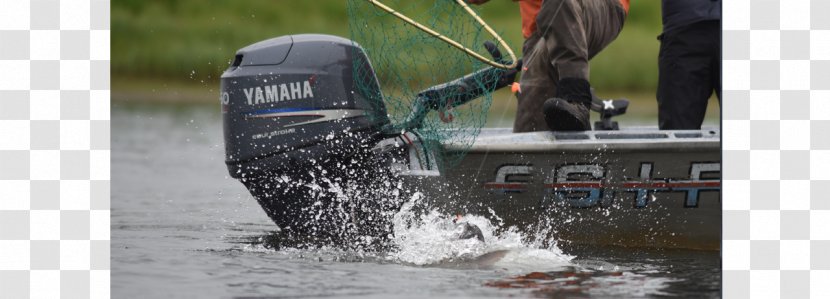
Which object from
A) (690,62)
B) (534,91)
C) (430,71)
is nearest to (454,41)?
(430,71)

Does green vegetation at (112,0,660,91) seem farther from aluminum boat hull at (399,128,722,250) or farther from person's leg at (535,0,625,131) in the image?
aluminum boat hull at (399,128,722,250)

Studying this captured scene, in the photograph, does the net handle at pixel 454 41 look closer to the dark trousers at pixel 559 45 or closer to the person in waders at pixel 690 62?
the dark trousers at pixel 559 45

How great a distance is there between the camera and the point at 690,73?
7.04m

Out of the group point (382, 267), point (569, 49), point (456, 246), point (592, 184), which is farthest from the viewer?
point (569, 49)

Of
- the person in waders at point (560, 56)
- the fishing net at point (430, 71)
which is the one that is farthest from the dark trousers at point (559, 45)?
the fishing net at point (430, 71)

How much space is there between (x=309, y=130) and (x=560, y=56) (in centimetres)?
122

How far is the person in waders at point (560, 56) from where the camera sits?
6.78 m

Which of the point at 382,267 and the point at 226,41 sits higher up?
the point at 226,41

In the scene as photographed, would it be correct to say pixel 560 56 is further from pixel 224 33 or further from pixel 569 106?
pixel 224 33

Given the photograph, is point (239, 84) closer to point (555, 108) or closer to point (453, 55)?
point (453, 55)

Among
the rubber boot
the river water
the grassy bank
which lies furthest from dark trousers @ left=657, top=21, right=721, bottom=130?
the grassy bank

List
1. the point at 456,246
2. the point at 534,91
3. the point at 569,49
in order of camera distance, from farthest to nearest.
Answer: the point at 534,91 → the point at 569,49 → the point at 456,246
